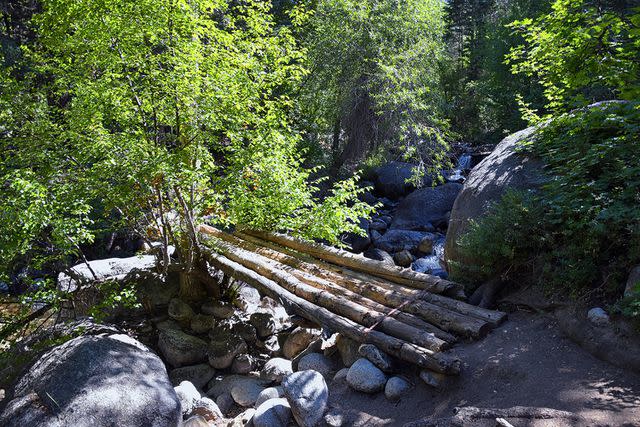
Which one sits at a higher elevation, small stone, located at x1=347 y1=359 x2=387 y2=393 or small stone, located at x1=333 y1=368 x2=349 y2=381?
small stone, located at x1=347 y1=359 x2=387 y2=393

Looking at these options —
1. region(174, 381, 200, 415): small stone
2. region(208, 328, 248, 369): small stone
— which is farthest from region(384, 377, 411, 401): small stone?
region(208, 328, 248, 369): small stone

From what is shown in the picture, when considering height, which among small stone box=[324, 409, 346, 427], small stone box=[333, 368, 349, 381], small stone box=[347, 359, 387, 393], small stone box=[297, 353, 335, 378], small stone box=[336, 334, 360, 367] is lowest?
small stone box=[297, 353, 335, 378]

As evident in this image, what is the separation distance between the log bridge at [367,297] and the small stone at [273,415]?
Result: 3.47 ft

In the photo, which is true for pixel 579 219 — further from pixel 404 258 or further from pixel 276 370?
pixel 404 258

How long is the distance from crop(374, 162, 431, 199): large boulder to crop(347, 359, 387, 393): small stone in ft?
44.7

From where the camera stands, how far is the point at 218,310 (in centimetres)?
824

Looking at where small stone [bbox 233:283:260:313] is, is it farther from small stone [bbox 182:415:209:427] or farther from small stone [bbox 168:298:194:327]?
small stone [bbox 182:415:209:427]

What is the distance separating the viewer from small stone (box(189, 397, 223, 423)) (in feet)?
17.5

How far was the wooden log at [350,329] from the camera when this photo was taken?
4180mm

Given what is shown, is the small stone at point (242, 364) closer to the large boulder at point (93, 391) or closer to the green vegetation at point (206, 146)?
the green vegetation at point (206, 146)

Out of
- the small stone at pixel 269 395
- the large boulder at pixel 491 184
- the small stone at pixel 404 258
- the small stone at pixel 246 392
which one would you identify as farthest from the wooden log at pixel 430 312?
the small stone at pixel 404 258

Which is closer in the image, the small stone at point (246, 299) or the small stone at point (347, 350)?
the small stone at point (347, 350)

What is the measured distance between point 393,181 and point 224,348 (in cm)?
1235

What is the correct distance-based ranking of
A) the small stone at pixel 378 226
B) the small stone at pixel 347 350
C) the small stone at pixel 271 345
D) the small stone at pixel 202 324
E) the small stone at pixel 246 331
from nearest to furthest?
the small stone at pixel 347 350 < the small stone at pixel 271 345 < the small stone at pixel 246 331 < the small stone at pixel 202 324 < the small stone at pixel 378 226
